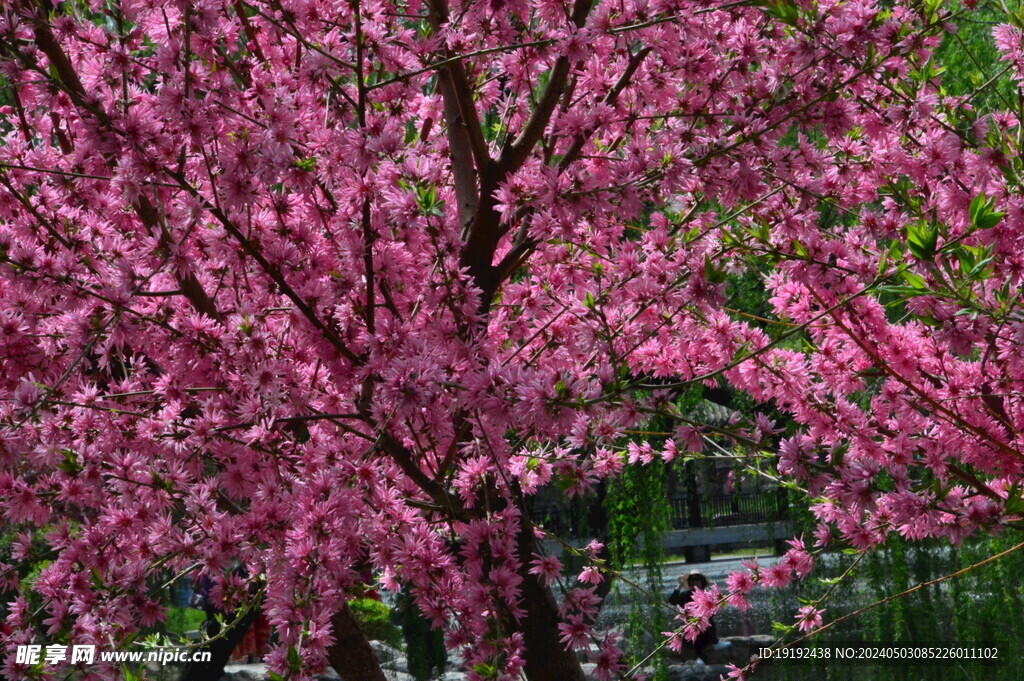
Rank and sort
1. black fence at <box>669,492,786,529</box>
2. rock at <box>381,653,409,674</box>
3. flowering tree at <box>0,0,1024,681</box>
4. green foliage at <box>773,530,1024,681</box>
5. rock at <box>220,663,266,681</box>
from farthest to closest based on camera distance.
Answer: black fence at <box>669,492,786,529</box> → rock at <box>381,653,409,674</box> → rock at <box>220,663,266,681</box> → green foliage at <box>773,530,1024,681</box> → flowering tree at <box>0,0,1024,681</box>

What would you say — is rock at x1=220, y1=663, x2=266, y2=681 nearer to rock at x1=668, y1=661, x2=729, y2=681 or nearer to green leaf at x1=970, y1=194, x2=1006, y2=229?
rock at x1=668, y1=661, x2=729, y2=681

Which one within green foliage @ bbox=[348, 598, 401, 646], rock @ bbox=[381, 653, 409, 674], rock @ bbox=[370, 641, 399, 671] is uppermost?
green foliage @ bbox=[348, 598, 401, 646]

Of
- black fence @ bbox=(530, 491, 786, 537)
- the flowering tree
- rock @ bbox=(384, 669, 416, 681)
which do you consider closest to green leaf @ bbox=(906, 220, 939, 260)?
the flowering tree

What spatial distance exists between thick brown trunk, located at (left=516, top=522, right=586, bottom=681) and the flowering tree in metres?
0.01

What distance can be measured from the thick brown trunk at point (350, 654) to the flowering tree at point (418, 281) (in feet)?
0.05

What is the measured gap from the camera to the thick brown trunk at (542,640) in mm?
3172

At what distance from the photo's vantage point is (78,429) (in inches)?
111

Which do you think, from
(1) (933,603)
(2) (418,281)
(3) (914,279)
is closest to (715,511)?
(1) (933,603)

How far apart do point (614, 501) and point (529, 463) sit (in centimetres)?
380

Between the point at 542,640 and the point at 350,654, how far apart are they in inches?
31.3

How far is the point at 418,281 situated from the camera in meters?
3.04

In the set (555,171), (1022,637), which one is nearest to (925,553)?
(1022,637)

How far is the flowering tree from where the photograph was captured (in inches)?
95.4

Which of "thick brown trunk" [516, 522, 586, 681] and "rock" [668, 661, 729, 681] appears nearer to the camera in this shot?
"thick brown trunk" [516, 522, 586, 681]
